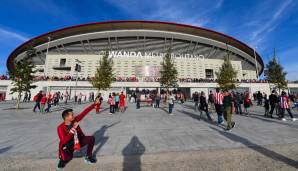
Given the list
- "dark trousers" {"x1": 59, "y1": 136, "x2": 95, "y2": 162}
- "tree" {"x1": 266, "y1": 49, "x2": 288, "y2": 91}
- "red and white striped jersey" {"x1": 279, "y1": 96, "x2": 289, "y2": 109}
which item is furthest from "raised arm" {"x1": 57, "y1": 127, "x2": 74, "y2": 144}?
"tree" {"x1": 266, "y1": 49, "x2": 288, "y2": 91}

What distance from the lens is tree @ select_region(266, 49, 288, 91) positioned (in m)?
23.6

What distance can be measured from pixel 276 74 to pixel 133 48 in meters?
34.3

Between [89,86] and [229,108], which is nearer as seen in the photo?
[229,108]

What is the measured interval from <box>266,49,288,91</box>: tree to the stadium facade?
25.2 feet

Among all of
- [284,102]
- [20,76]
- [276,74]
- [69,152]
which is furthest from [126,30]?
[69,152]

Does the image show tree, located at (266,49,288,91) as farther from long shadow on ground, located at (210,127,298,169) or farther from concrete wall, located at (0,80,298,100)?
long shadow on ground, located at (210,127,298,169)

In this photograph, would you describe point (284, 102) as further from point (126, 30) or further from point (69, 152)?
point (126, 30)

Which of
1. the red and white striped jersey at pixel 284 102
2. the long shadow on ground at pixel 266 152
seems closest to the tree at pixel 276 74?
the red and white striped jersey at pixel 284 102

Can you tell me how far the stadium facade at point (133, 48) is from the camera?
38.0 m

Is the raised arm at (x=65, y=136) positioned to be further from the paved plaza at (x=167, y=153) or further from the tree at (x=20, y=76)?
the tree at (x=20, y=76)

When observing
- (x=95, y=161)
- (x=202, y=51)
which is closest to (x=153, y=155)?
(x=95, y=161)

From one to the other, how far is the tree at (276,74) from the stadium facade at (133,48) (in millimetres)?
7669

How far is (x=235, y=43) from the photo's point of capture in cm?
4531

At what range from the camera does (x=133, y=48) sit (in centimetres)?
4366
